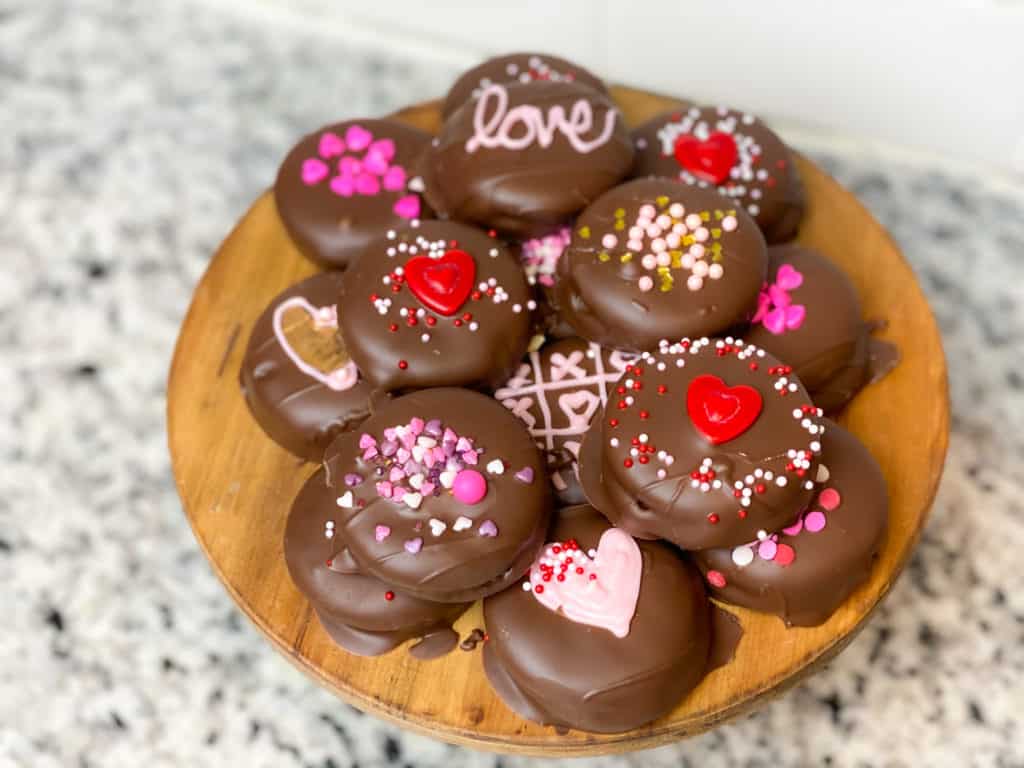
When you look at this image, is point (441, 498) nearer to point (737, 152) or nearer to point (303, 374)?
point (303, 374)

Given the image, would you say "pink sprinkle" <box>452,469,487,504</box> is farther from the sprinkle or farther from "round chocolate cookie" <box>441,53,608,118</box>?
"round chocolate cookie" <box>441,53,608,118</box>

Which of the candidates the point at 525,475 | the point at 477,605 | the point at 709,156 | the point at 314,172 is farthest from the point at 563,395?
the point at 314,172

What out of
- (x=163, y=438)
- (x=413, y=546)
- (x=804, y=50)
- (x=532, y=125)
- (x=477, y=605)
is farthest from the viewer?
(x=804, y=50)

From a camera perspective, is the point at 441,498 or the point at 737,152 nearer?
the point at 441,498

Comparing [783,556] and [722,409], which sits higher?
[722,409]

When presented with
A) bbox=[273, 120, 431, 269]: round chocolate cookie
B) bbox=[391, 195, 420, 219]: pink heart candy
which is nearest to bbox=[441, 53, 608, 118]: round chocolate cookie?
bbox=[273, 120, 431, 269]: round chocolate cookie

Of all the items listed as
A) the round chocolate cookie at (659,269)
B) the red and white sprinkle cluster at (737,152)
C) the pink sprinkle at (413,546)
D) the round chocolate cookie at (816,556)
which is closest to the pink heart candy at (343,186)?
the round chocolate cookie at (659,269)
